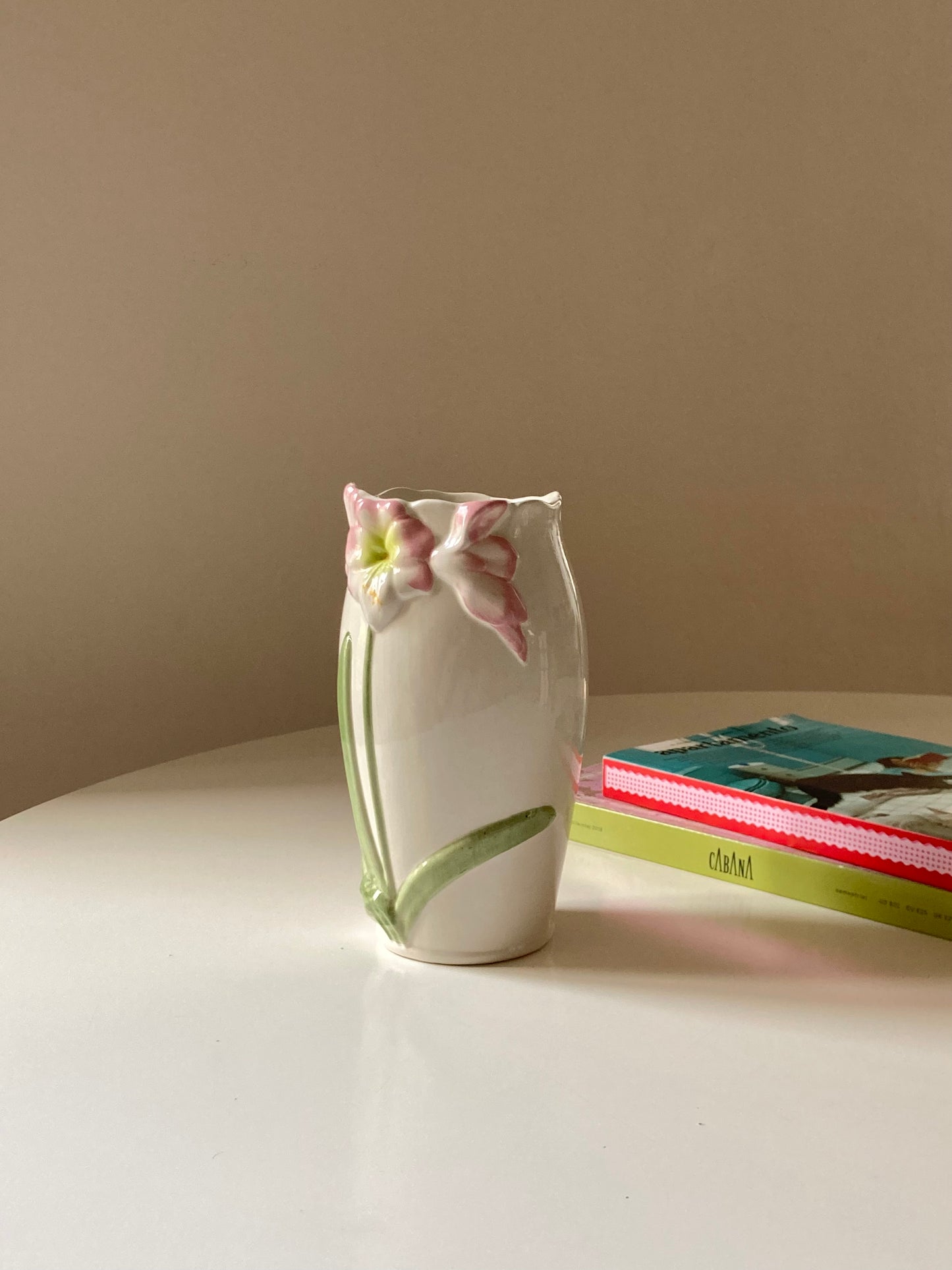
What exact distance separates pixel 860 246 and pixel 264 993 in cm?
149

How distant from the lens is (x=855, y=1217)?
1.43 ft

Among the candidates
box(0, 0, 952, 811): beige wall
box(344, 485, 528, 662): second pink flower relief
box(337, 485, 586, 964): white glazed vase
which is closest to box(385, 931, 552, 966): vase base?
box(337, 485, 586, 964): white glazed vase

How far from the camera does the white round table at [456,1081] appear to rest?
429 mm

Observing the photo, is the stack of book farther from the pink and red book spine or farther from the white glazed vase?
the white glazed vase

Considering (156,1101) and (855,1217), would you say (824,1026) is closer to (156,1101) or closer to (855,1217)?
(855,1217)

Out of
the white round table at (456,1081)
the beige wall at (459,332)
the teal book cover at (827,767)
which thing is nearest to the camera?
the white round table at (456,1081)

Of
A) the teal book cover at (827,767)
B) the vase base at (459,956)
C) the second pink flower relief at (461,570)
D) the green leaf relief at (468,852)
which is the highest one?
the second pink flower relief at (461,570)

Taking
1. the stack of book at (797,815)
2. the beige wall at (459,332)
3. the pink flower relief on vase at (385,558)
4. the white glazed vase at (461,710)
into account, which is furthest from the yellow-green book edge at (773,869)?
the beige wall at (459,332)

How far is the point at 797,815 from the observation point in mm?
744

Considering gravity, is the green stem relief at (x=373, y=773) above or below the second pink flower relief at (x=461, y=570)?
below

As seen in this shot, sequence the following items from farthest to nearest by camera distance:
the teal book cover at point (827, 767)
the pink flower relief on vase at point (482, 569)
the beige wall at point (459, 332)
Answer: the beige wall at point (459, 332), the teal book cover at point (827, 767), the pink flower relief on vase at point (482, 569)

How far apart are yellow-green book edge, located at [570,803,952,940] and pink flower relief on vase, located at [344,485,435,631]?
0.90 ft

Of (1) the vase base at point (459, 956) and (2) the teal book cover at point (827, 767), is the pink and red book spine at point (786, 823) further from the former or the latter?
(1) the vase base at point (459, 956)

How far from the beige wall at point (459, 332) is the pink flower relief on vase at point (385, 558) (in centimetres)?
94
